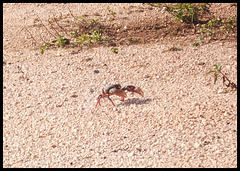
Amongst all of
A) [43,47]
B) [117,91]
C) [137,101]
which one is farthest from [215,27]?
[117,91]

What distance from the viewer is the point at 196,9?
766cm

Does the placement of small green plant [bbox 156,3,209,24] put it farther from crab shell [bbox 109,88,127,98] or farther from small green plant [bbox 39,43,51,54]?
crab shell [bbox 109,88,127,98]

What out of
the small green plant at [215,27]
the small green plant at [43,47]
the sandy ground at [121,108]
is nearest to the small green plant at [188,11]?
the small green plant at [215,27]

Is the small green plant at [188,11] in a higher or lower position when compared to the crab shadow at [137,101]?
higher

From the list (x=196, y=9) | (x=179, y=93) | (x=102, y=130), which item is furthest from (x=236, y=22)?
(x=102, y=130)

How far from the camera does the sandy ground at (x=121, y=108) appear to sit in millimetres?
4098

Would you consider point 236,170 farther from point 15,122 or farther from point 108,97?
point 15,122

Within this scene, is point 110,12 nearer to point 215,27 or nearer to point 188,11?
point 188,11

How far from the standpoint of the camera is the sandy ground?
13.4 ft

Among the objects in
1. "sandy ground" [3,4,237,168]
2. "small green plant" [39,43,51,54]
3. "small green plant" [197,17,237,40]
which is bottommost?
"sandy ground" [3,4,237,168]

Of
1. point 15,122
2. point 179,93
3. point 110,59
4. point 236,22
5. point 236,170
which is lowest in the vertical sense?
point 236,170

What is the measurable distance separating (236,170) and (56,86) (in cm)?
285

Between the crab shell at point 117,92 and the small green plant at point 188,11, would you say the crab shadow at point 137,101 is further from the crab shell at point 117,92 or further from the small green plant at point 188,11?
the small green plant at point 188,11

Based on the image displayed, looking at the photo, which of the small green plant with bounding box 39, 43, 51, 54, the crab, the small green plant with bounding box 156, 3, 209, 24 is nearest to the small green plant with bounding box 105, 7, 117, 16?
the small green plant with bounding box 156, 3, 209, 24
